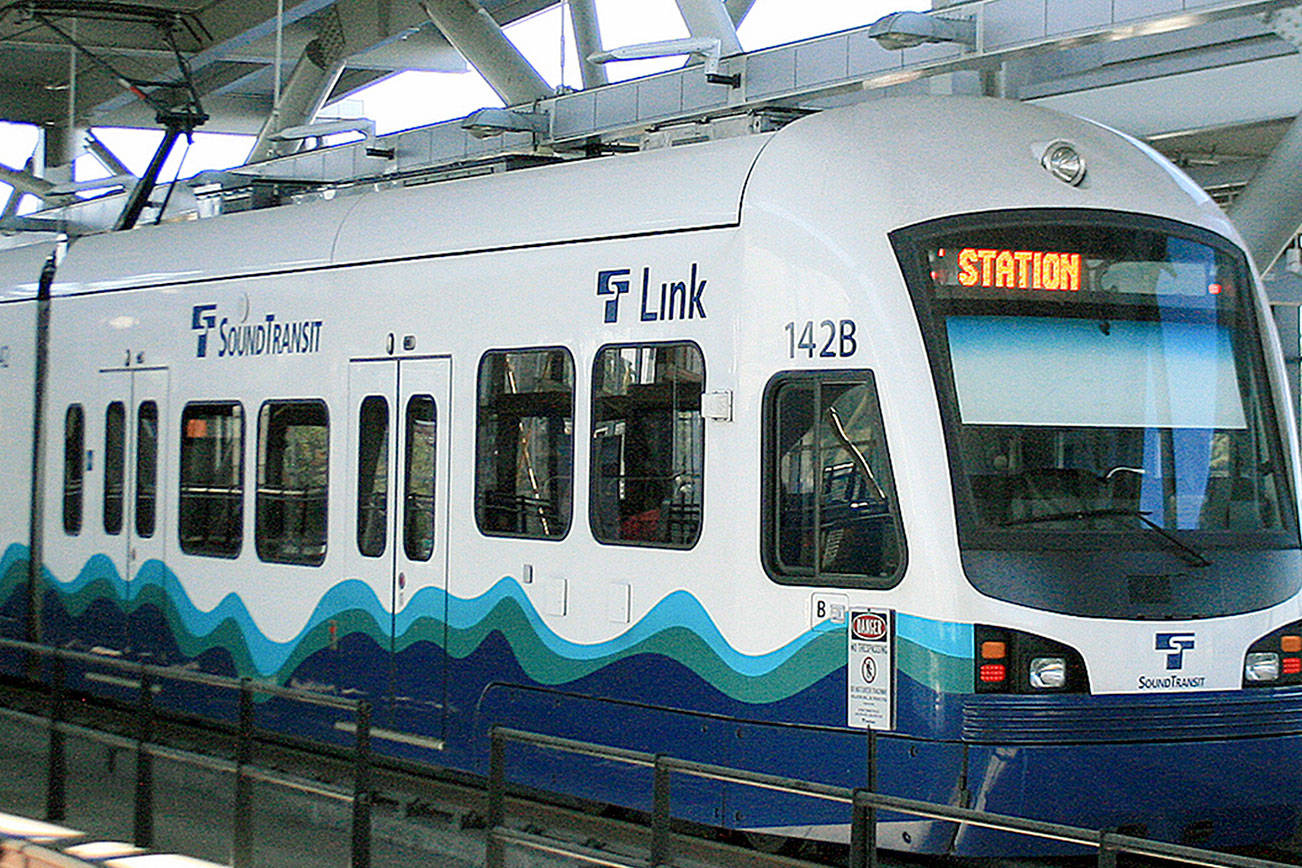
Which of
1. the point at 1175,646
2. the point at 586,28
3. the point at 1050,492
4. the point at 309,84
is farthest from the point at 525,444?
the point at 309,84

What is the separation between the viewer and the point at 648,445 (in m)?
9.27

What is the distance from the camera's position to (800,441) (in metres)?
8.58

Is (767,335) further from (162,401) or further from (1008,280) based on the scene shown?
(162,401)

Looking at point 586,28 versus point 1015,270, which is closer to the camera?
point 1015,270

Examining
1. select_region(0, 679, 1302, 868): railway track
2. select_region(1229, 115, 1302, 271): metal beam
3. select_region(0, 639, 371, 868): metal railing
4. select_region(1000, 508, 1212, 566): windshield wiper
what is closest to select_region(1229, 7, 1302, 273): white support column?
select_region(1229, 115, 1302, 271): metal beam

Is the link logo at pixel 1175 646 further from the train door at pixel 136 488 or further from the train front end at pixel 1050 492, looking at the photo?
the train door at pixel 136 488

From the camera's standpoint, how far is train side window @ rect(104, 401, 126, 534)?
13406 millimetres

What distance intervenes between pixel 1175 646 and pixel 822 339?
6.72ft

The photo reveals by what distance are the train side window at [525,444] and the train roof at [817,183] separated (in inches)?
27.0

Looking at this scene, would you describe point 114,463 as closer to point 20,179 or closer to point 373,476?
point 373,476

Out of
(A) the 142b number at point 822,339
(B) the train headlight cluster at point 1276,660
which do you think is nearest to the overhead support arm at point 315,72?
(A) the 142b number at point 822,339

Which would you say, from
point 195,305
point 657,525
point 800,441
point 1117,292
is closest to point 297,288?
point 195,305

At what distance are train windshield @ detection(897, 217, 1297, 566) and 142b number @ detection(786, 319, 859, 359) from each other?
1.16 ft

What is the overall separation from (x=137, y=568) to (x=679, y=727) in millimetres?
5572
